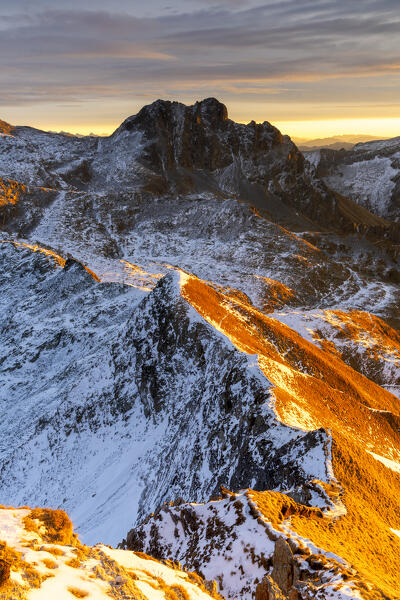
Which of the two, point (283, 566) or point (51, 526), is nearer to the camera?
point (283, 566)

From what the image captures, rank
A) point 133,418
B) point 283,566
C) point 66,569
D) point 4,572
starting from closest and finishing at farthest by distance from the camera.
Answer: point 4,572, point 66,569, point 283,566, point 133,418

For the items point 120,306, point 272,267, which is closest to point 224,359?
point 120,306

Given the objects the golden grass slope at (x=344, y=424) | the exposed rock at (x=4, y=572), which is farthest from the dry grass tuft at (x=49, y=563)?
the golden grass slope at (x=344, y=424)

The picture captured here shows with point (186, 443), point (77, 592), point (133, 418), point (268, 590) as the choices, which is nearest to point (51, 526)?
point (77, 592)

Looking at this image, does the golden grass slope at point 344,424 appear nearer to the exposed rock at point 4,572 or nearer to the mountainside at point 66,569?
the mountainside at point 66,569

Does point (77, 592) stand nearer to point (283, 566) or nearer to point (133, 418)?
point (283, 566)

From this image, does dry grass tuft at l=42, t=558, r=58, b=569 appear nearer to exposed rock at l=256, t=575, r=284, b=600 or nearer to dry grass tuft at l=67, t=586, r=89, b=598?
dry grass tuft at l=67, t=586, r=89, b=598

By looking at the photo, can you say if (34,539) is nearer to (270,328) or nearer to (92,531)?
(92,531)

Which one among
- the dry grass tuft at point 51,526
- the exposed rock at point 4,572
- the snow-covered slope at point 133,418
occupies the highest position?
the exposed rock at point 4,572
